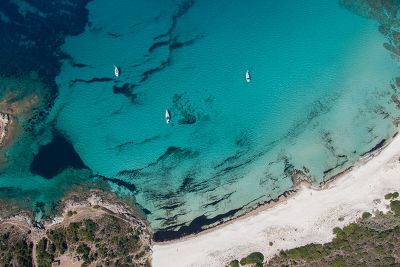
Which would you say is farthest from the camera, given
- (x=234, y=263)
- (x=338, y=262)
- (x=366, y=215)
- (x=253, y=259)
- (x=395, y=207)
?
(x=234, y=263)

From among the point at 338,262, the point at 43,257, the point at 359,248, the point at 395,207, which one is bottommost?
the point at 338,262

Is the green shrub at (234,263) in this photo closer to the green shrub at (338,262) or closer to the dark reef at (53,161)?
the green shrub at (338,262)

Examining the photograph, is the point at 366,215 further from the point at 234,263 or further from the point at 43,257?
the point at 43,257

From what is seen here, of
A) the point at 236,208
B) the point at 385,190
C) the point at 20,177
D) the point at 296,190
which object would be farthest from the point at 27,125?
the point at 385,190

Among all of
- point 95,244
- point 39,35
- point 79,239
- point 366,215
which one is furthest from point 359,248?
point 39,35

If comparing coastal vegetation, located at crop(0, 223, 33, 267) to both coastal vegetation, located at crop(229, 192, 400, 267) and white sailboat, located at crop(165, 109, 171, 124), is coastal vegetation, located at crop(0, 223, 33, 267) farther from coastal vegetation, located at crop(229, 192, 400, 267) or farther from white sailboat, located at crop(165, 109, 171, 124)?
coastal vegetation, located at crop(229, 192, 400, 267)

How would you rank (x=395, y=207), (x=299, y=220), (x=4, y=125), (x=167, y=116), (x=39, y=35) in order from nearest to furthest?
(x=395, y=207) < (x=299, y=220) < (x=167, y=116) < (x=4, y=125) < (x=39, y=35)

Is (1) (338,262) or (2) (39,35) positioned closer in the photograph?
(1) (338,262)

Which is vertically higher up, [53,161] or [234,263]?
[53,161]
